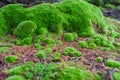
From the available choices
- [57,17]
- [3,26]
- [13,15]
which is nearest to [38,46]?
[57,17]

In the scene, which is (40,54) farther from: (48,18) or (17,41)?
(48,18)

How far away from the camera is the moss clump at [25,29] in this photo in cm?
1154

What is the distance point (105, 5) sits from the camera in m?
A: 37.1

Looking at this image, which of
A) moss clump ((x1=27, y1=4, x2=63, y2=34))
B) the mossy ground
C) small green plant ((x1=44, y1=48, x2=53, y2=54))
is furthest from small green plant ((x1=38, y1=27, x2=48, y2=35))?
small green plant ((x1=44, y1=48, x2=53, y2=54))

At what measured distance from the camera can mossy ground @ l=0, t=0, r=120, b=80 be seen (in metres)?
7.90

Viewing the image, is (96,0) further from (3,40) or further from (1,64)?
(1,64)

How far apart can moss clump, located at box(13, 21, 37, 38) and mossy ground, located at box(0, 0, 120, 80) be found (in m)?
0.19

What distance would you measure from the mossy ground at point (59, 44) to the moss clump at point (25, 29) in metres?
0.19

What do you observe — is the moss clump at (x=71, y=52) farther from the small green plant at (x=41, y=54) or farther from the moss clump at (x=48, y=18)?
the moss clump at (x=48, y=18)

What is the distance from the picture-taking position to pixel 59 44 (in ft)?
36.7

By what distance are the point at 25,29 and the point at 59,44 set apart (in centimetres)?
195

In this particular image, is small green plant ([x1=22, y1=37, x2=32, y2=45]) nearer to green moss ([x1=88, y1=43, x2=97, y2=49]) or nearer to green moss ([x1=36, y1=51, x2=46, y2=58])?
green moss ([x1=36, y1=51, x2=46, y2=58])

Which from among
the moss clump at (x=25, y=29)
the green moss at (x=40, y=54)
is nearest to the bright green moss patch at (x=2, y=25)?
the moss clump at (x=25, y=29)

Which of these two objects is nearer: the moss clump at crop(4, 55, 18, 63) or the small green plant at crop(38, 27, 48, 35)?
the moss clump at crop(4, 55, 18, 63)
